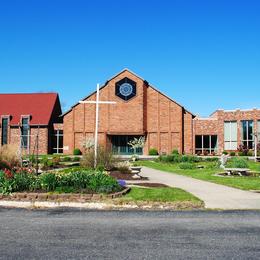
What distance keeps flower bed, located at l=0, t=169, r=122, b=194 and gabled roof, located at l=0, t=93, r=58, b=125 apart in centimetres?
3789

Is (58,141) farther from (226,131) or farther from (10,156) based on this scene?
(10,156)

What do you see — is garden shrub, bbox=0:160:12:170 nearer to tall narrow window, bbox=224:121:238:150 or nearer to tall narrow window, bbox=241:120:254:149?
tall narrow window, bbox=224:121:238:150

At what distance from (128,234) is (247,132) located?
42.6 m

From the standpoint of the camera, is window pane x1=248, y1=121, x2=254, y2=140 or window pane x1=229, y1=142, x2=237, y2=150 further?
window pane x1=229, y1=142, x2=237, y2=150

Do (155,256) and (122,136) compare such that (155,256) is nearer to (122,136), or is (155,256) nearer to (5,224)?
(5,224)

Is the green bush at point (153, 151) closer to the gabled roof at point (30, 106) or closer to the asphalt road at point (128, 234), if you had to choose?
the gabled roof at point (30, 106)

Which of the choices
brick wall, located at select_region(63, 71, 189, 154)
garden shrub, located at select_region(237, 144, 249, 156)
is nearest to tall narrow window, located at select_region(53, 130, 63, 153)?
brick wall, located at select_region(63, 71, 189, 154)

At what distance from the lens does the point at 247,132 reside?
157 ft

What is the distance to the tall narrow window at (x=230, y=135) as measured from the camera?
4834 centimetres

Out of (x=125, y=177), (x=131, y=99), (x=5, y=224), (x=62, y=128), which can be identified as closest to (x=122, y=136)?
(x=131, y=99)

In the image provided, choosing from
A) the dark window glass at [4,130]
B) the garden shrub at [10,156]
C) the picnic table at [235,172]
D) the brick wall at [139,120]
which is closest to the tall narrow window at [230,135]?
the brick wall at [139,120]

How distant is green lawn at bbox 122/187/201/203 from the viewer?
1162 centimetres

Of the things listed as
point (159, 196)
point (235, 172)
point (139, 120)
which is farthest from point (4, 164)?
point (139, 120)

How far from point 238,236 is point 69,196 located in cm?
568
